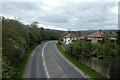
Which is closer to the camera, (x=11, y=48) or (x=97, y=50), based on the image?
(x=11, y=48)

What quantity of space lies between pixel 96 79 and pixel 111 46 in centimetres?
569

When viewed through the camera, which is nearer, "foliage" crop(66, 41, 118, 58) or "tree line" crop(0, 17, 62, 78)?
"tree line" crop(0, 17, 62, 78)

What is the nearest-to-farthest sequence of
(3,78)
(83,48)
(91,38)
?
1. (3,78)
2. (83,48)
3. (91,38)

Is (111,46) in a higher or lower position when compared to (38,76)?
higher

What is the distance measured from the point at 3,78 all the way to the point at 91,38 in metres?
68.1

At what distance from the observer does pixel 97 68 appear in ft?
125

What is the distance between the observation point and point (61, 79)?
32.9 metres

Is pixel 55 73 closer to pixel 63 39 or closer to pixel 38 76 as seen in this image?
pixel 38 76

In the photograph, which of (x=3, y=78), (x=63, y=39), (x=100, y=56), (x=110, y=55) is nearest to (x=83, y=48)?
(x=100, y=56)

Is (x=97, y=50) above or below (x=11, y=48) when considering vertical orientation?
below

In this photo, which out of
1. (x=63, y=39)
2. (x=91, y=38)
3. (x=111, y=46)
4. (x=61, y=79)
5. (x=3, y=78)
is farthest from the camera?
(x=63, y=39)

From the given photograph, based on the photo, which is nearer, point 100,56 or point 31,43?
point 100,56

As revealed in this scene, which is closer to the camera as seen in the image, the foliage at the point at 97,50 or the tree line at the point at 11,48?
the tree line at the point at 11,48

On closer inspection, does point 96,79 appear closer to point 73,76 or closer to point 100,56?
point 73,76
